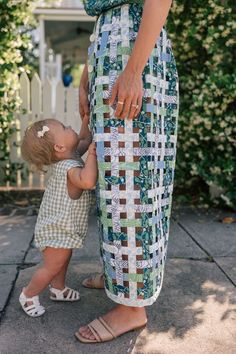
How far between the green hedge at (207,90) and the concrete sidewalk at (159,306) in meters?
0.80

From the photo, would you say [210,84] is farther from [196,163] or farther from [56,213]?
[56,213]

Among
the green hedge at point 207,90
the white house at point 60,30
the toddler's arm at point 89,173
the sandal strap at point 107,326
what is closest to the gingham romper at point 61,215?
the toddler's arm at point 89,173

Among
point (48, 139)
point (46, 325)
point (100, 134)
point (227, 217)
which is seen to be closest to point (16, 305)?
point (46, 325)

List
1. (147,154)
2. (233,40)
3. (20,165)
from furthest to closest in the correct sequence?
(20,165) < (233,40) < (147,154)

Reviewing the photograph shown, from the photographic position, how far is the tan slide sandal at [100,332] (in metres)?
2.00

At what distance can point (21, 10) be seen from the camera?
14.0ft

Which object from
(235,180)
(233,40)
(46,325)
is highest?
(233,40)

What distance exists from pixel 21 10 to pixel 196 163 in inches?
87.7

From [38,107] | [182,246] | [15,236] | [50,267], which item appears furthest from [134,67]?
[38,107]

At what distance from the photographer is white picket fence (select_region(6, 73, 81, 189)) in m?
4.72

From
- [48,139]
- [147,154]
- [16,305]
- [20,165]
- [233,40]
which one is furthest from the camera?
[20,165]

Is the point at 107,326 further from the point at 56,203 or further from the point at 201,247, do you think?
the point at 201,247

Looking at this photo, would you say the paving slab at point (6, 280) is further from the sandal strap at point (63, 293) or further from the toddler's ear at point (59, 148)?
the toddler's ear at point (59, 148)

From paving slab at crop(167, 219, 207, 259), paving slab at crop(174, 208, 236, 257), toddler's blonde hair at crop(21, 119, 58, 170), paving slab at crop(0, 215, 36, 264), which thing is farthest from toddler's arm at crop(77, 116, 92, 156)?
paving slab at crop(174, 208, 236, 257)
